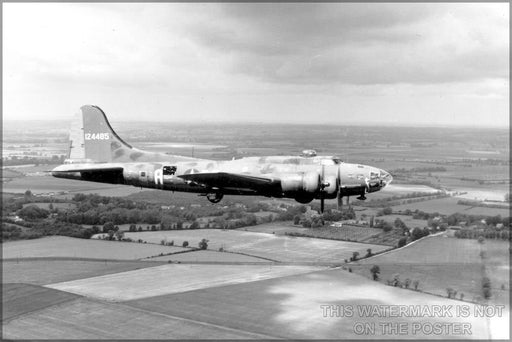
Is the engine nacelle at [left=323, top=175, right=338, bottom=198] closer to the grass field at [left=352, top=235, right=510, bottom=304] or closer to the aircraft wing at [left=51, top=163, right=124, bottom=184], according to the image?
the aircraft wing at [left=51, top=163, right=124, bottom=184]

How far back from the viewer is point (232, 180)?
3425cm

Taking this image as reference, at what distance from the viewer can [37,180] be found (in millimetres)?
144500

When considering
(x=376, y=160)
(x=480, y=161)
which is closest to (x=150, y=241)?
(x=376, y=160)

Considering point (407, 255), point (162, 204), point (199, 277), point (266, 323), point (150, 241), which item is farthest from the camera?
point (162, 204)

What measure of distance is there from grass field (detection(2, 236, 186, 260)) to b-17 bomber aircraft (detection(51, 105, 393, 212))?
4160 cm

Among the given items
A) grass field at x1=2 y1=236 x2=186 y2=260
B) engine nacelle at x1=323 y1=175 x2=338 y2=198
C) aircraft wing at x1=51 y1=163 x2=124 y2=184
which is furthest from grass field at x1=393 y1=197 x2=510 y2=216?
aircraft wing at x1=51 y1=163 x2=124 y2=184

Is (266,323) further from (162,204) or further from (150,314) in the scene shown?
(162,204)

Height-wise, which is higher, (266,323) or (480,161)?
(480,161)

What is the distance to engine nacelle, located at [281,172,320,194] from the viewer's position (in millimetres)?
32781

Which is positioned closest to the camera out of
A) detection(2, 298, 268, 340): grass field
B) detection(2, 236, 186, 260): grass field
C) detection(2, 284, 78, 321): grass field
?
detection(2, 298, 268, 340): grass field

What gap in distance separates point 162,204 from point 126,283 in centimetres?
5906

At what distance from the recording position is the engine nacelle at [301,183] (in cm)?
3278

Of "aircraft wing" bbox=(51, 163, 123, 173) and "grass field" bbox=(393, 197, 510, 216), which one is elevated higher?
"aircraft wing" bbox=(51, 163, 123, 173)

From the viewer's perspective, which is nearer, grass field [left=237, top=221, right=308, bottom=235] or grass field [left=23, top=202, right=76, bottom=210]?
grass field [left=237, top=221, right=308, bottom=235]
